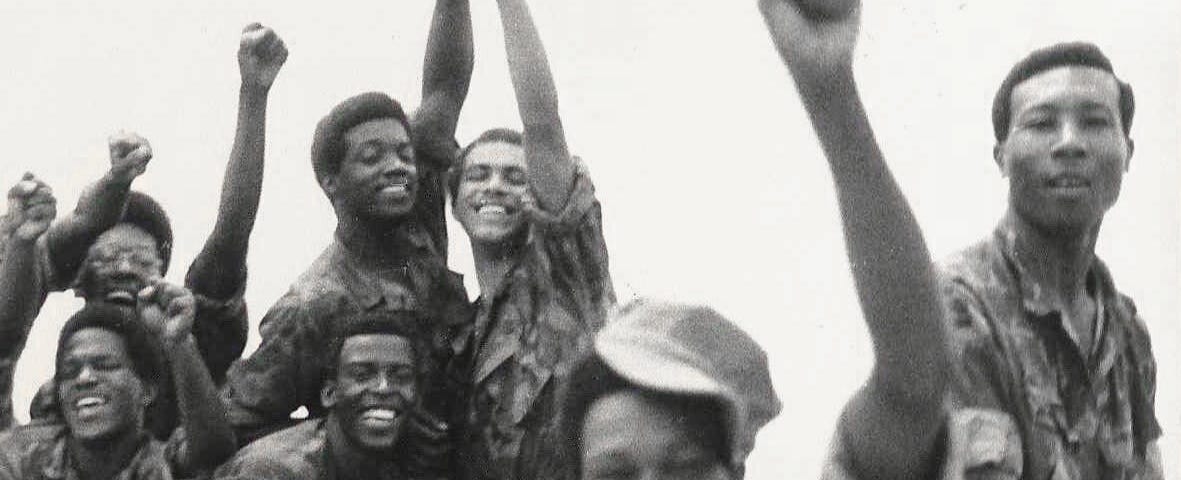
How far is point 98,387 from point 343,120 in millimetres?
1184

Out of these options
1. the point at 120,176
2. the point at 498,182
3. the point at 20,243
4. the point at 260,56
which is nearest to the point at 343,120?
the point at 260,56

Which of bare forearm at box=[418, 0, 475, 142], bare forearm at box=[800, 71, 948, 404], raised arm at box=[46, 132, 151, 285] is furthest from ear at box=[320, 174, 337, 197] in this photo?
bare forearm at box=[800, 71, 948, 404]

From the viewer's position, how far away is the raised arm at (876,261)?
16.0 feet

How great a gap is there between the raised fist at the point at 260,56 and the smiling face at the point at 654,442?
5.03 meters

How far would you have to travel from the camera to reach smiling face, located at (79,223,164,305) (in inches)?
410

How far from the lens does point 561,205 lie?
370 inches

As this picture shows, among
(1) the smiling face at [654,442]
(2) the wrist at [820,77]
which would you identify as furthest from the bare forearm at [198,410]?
(2) the wrist at [820,77]

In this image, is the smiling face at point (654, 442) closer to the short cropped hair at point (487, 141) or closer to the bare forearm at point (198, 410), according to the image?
the bare forearm at point (198, 410)

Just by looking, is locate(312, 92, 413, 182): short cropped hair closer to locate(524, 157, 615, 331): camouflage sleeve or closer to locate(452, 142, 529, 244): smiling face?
locate(452, 142, 529, 244): smiling face

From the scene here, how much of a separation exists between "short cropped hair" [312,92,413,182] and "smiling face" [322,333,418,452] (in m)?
0.74

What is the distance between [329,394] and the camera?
9812 mm

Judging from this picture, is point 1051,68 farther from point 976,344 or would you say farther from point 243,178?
point 243,178

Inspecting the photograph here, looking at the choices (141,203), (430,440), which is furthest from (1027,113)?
(141,203)

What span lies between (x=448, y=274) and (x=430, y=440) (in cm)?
72
